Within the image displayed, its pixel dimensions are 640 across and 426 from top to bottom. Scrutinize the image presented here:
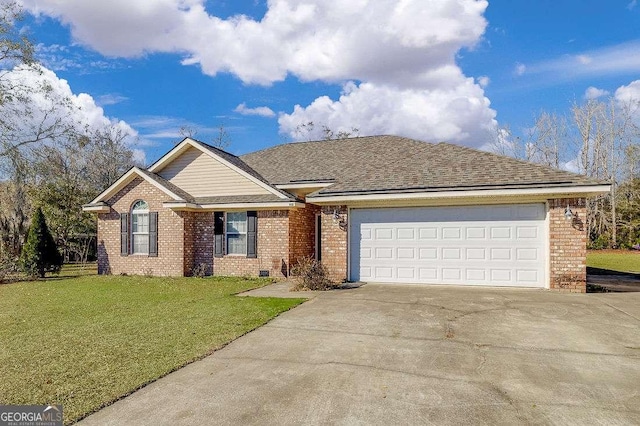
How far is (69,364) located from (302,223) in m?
10.0

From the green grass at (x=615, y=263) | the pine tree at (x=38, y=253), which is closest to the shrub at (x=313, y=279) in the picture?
the pine tree at (x=38, y=253)

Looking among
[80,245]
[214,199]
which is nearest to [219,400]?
[214,199]

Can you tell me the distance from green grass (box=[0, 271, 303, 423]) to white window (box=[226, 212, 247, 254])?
7.98 feet

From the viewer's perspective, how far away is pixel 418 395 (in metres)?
4.05

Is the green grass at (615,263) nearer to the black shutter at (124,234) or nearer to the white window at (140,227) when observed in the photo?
the white window at (140,227)

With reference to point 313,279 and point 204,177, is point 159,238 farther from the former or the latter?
point 313,279

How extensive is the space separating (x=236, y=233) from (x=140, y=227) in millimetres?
4167

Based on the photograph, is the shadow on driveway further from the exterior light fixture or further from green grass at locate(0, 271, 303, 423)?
green grass at locate(0, 271, 303, 423)

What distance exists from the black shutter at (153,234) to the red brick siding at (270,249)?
3342mm

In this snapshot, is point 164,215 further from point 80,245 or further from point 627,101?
point 627,101

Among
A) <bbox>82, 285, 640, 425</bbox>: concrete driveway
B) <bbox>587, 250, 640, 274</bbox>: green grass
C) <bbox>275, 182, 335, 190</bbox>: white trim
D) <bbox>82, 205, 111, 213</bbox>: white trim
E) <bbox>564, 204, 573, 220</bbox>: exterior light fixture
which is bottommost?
<bbox>587, 250, 640, 274</bbox>: green grass

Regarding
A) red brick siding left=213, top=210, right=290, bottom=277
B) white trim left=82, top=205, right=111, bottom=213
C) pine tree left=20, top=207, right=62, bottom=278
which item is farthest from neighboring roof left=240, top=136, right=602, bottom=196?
pine tree left=20, top=207, right=62, bottom=278

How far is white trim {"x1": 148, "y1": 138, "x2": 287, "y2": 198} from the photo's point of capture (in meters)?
14.4

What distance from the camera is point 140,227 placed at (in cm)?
1534
